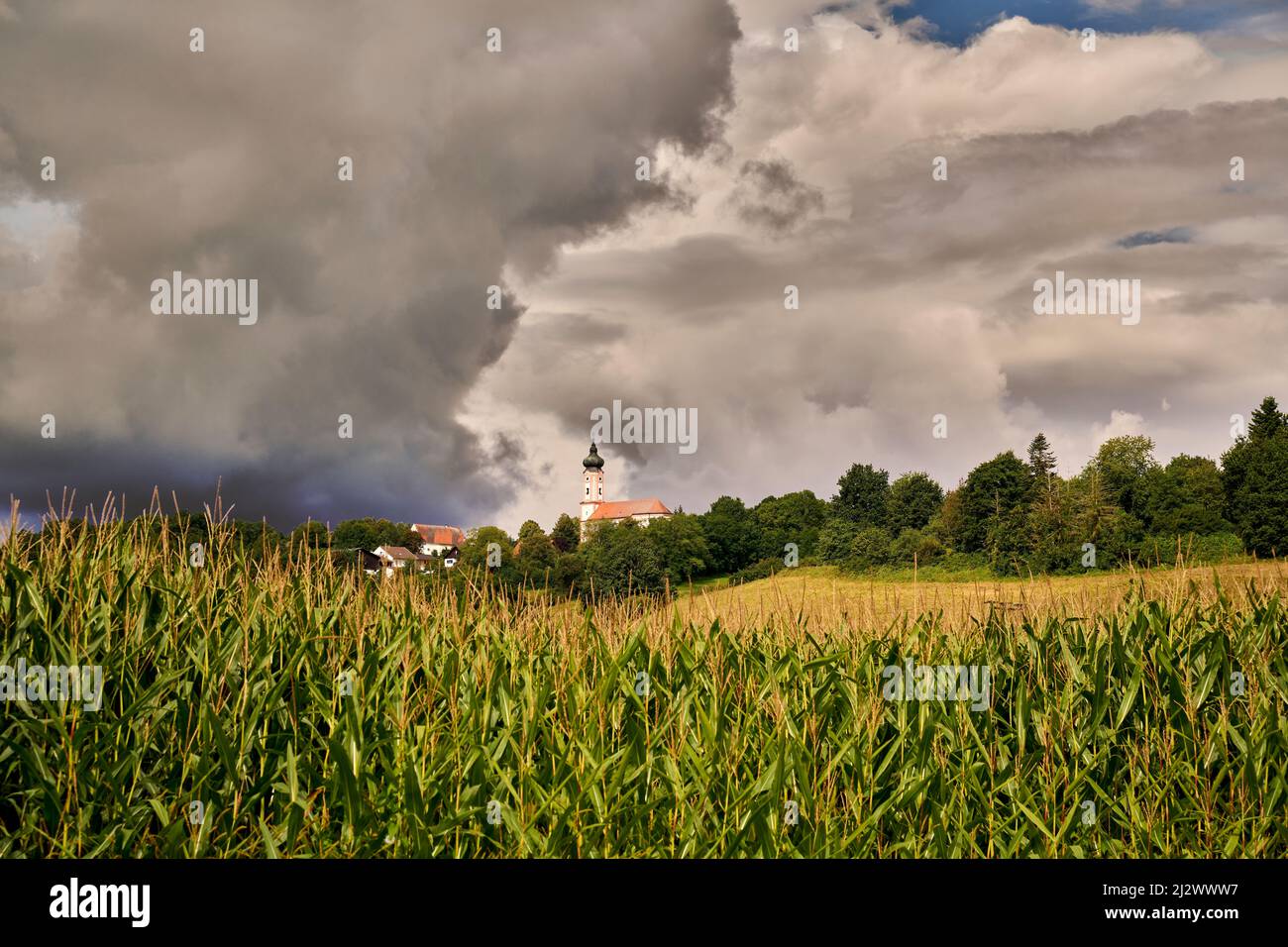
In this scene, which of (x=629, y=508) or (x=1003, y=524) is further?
(x=629, y=508)

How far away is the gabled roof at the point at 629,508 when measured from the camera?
467ft

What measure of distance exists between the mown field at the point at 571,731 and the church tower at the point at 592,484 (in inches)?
5279

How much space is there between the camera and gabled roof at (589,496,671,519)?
14238 centimetres

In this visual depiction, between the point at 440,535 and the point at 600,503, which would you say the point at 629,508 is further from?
the point at 440,535

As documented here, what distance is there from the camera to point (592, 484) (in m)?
150

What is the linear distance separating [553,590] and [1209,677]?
6339 mm

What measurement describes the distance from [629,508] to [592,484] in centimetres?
830

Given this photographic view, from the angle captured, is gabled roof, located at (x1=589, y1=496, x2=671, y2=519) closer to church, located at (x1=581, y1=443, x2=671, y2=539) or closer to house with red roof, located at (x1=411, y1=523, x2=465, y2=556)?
church, located at (x1=581, y1=443, x2=671, y2=539)

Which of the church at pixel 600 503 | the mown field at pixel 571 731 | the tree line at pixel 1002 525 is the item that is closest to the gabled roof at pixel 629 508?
the church at pixel 600 503

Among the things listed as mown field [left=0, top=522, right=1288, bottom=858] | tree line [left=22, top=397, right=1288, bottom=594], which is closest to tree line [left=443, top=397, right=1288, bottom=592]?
tree line [left=22, top=397, right=1288, bottom=594]
